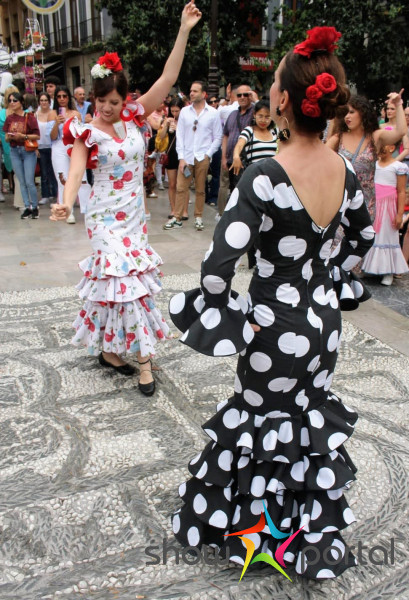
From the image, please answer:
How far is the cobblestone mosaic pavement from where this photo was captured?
207cm

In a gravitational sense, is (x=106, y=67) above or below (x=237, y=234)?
above

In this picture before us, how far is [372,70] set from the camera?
1772 centimetres

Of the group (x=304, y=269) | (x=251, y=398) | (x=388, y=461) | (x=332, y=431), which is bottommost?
(x=388, y=461)

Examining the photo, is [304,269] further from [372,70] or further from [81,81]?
[81,81]

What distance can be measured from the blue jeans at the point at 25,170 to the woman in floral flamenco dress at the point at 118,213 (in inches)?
230

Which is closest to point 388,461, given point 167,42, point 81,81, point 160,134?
A: point 160,134

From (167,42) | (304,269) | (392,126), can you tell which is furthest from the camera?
(167,42)

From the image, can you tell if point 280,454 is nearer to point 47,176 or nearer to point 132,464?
point 132,464

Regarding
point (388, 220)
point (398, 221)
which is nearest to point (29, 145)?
point (388, 220)

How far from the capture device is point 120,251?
337 cm

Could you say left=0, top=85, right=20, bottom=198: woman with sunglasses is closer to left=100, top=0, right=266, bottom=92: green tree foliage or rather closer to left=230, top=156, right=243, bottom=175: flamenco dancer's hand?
left=230, top=156, right=243, bottom=175: flamenco dancer's hand

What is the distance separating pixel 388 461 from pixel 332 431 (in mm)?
963

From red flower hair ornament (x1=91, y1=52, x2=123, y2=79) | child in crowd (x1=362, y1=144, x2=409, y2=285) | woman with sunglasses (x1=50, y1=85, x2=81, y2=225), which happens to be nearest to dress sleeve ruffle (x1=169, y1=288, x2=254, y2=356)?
red flower hair ornament (x1=91, y1=52, x2=123, y2=79)

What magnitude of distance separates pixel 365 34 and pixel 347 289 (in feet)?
61.8
